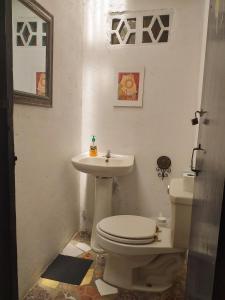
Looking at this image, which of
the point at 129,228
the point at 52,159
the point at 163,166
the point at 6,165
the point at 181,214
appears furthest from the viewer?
the point at 163,166

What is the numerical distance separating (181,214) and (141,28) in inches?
62.0

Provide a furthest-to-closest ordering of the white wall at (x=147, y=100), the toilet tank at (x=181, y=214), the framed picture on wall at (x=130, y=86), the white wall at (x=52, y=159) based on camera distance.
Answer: the framed picture on wall at (x=130, y=86) → the white wall at (x=147, y=100) → the white wall at (x=52, y=159) → the toilet tank at (x=181, y=214)

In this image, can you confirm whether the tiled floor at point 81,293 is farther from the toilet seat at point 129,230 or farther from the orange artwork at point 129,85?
the orange artwork at point 129,85

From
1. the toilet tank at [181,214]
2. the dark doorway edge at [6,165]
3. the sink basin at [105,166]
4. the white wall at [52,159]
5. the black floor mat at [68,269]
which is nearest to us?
the dark doorway edge at [6,165]

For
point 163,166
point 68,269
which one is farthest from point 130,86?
point 68,269

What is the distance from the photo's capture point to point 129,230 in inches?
58.0

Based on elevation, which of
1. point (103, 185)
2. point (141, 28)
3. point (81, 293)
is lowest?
point (81, 293)

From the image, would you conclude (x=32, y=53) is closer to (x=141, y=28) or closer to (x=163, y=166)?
(x=141, y=28)

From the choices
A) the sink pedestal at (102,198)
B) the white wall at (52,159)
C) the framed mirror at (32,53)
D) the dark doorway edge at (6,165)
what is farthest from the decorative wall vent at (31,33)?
the sink pedestal at (102,198)

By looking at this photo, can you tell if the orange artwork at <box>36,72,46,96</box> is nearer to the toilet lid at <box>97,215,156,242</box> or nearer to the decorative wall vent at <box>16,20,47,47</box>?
the decorative wall vent at <box>16,20,47,47</box>

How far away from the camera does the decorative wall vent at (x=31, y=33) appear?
1.27 meters

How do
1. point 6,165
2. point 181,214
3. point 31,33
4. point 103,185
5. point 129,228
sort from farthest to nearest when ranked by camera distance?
1. point 103,185
2. point 129,228
3. point 31,33
4. point 181,214
5. point 6,165

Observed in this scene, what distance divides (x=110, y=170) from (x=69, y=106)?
657mm

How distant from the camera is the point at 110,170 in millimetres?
1723
